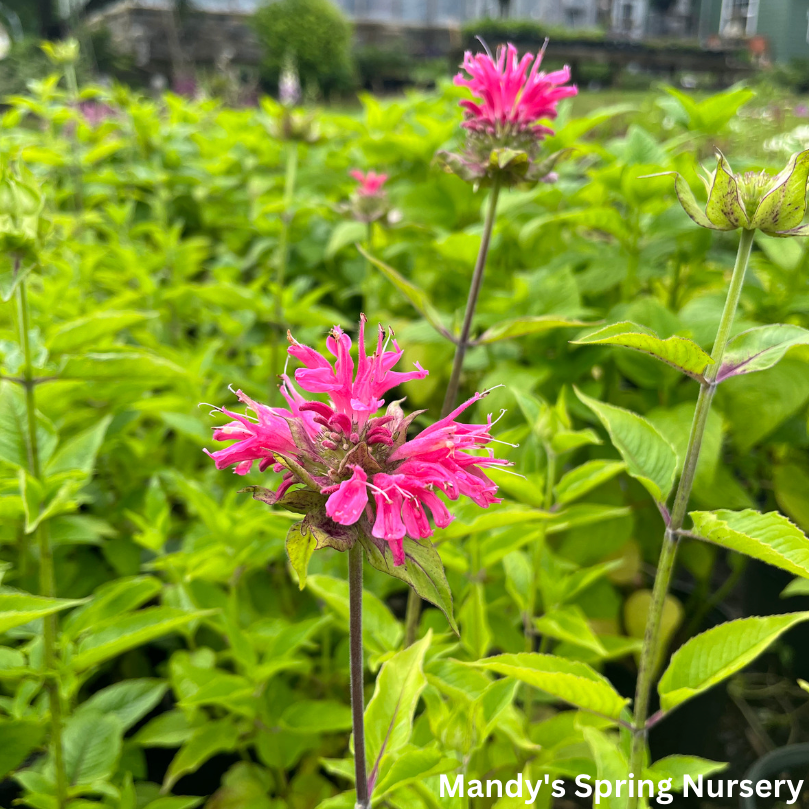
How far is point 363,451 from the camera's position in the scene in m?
0.54

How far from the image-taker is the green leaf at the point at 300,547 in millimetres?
518

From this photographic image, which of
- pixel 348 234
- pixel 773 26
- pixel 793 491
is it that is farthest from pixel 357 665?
pixel 773 26

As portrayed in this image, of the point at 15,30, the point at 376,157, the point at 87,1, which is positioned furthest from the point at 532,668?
the point at 87,1

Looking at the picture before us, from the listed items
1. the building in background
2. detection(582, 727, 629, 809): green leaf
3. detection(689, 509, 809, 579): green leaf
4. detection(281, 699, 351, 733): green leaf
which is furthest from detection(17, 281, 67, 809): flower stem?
the building in background

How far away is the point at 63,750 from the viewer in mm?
879

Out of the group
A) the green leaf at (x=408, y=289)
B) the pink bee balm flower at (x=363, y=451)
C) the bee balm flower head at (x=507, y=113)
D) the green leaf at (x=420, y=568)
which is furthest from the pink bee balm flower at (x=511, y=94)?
the green leaf at (x=420, y=568)

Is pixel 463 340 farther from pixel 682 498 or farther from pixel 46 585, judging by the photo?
pixel 46 585

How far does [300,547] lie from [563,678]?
0.92 feet

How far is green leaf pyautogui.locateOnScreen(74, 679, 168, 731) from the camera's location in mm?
941

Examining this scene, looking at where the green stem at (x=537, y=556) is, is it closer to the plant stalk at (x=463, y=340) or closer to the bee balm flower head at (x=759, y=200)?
the plant stalk at (x=463, y=340)

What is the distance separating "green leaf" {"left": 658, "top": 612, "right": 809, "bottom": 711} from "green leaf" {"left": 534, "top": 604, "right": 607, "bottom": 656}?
6.6 inches

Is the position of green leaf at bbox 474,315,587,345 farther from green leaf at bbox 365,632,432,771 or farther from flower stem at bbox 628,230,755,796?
green leaf at bbox 365,632,432,771

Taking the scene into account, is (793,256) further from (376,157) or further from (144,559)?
(144,559)

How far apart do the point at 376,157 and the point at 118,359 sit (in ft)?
4.12
